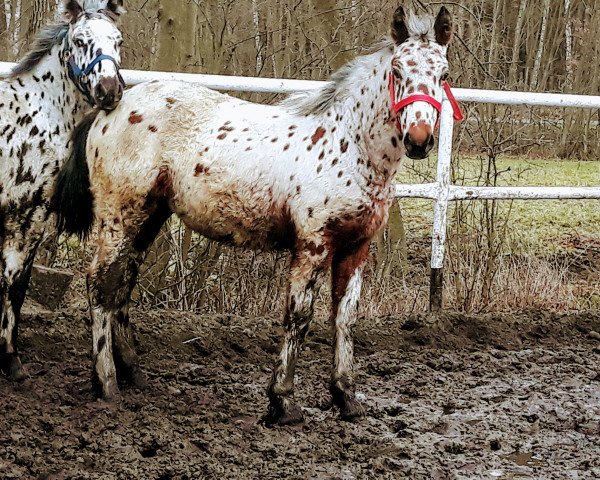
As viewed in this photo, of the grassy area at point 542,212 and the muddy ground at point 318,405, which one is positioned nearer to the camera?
the muddy ground at point 318,405

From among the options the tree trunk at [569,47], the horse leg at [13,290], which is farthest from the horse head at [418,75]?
the tree trunk at [569,47]

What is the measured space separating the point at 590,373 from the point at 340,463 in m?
2.34

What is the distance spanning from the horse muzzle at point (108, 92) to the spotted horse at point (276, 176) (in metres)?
0.13

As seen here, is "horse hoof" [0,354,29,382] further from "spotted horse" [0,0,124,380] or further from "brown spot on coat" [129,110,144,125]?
"brown spot on coat" [129,110,144,125]

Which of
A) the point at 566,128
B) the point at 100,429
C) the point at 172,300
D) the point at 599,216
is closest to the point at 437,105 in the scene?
the point at 100,429

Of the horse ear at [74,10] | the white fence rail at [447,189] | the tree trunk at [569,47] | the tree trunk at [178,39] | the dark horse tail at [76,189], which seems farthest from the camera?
the tree trunk at [569,47]

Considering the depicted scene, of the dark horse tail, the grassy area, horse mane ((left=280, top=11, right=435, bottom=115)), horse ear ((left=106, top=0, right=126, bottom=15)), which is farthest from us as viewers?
the grassy area

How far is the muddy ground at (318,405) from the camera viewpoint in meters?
3.69

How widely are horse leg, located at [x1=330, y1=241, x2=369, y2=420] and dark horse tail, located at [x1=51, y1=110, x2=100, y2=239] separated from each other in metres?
1.42

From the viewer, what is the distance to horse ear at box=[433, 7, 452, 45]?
159 inches

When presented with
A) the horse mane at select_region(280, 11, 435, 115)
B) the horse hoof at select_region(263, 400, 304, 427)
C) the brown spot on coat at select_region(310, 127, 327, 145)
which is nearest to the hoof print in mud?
the horse hoof at select_region(263, 400, 304, 427)

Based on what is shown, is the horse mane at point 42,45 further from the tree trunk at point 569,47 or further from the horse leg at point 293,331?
the tree trunk at point 569,47

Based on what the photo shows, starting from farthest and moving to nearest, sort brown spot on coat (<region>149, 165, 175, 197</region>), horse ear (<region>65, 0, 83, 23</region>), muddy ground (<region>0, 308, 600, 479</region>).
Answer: horse ear (<region>65, 0, 83, 23</region>) → brown spot on coat (<region>149, 165, 175, 197</region>) → muddy ground (<region>0, 308, 600, 479</region>)

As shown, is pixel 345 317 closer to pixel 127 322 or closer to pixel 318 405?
pixel 318 405
